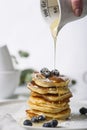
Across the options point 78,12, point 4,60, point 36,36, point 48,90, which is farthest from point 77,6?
point 36,36

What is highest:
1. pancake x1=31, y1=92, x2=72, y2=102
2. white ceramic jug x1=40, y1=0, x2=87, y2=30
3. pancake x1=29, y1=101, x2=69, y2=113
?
white ceramic jug x1=40, y1=0, x2=87, y2=30

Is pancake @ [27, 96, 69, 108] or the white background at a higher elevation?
pancake @ [27, 96, 69, 108]

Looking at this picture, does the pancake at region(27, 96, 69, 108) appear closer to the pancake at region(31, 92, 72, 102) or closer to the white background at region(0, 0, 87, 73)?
the pancake at region(31, 92, 72, 102)

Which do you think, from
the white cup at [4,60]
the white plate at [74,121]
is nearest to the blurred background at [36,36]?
the white cup at [4,60]

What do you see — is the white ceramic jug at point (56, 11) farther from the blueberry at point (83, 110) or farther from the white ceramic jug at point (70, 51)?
the blueberry at point (83, 110)

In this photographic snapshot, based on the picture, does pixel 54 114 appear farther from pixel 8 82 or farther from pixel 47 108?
pixel 8 82

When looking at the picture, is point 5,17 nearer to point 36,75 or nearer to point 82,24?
point 82,24

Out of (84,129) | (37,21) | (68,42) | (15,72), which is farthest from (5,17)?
(84,129)

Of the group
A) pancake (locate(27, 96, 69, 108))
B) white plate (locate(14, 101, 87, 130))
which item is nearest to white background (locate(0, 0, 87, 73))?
white plate (locate(14, 101, 87, 130))

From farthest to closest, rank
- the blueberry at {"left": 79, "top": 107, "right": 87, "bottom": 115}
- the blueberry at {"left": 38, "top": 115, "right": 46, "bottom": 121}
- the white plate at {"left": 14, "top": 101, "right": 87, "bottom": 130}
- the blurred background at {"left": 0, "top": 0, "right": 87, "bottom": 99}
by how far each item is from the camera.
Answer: the blurred background at {"left": 0, "top": 0, "right": 87, "bottom": 99}
the blueberry at {"left": 79, "top": 107, "right": 87, "bottom": 115}
the blueberry at {"left": 38, "top": 115, "right": 46, "bottom": 121}
the white plate at {"left": 14, "top": 101, "right": 87, "bottom": 130}
